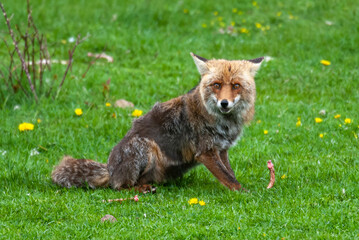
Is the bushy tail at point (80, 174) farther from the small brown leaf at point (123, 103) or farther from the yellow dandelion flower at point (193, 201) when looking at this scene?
the small brown leaf at point (123, 103)

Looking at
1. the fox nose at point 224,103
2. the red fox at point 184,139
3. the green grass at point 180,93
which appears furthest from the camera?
the red fox at point 184,139

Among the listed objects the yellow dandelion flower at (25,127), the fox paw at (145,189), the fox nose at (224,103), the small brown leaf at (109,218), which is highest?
the fox nose at (224,103)

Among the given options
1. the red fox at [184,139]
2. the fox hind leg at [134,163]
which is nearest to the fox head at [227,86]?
the red fox at [184,139]

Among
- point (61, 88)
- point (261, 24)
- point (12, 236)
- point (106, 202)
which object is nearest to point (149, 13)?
point (261, 24)

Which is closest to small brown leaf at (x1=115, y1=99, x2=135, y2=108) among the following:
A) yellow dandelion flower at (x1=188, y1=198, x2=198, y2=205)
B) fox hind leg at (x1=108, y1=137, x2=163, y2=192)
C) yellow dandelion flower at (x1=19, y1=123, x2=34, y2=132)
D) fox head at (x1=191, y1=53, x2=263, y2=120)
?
yellow dandelion flower at (x1=19, y1=123, x2=34, y2=132)

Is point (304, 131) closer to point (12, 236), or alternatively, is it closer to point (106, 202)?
point (106, 202)

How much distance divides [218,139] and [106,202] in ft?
4.79

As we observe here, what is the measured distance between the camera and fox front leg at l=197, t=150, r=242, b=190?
593cm

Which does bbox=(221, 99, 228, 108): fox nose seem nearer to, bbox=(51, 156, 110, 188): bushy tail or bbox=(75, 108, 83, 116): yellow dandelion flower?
bbox=(51, 156, 110, 188): bushy tail

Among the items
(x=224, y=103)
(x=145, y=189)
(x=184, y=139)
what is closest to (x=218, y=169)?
(x=184, y=139)

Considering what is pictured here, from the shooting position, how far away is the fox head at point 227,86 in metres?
5.89

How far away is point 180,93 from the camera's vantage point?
9.45m

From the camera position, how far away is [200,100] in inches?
246

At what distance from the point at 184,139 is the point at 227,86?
0.83 meters
